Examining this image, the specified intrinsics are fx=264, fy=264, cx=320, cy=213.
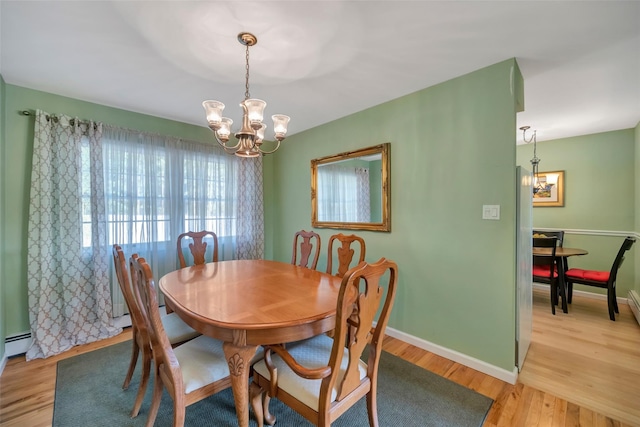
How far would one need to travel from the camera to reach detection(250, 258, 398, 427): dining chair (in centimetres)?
111

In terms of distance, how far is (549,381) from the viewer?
6.48 feet

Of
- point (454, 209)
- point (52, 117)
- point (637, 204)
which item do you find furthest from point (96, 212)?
point (637, 204)

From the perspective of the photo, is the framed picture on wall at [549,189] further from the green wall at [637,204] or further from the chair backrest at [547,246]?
the chair backrest at [547,246]

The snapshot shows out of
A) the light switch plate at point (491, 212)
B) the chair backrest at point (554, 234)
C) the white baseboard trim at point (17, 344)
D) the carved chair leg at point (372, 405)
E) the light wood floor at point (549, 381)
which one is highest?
the light switch plate at point (491, 212)

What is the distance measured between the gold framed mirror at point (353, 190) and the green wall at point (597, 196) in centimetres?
328

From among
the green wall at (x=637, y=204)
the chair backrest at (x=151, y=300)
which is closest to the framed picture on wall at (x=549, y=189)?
the green wall at (x=637, y=204)

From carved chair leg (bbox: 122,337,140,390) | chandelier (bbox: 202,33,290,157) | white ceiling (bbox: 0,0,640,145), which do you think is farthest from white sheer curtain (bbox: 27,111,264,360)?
chandelier (bbox: 202,33,290,157)

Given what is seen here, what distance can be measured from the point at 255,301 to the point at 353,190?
193 centimetres

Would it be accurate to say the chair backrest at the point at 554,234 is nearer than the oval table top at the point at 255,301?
No

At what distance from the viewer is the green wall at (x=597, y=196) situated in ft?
11.5

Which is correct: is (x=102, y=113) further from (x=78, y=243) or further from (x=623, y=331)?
(x=623, y=331)

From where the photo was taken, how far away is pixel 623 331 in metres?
2.75

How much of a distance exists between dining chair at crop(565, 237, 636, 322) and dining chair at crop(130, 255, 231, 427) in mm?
4105

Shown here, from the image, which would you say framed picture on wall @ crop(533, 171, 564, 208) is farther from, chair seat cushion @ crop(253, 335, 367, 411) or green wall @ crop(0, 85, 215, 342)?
green wall @ crop(0, 85, 215, 342)
